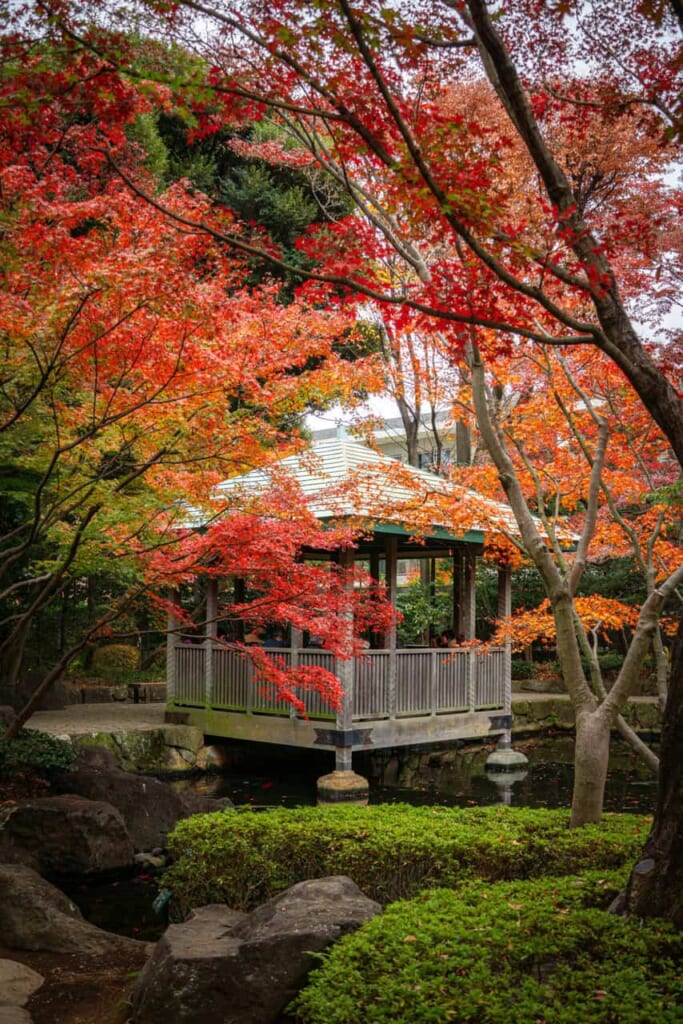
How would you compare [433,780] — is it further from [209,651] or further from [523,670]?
[523,670]

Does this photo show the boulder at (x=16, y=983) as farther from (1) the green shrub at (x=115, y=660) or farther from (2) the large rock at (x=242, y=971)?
(1) the green shrub at (x=115, y=660)

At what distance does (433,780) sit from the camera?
15859 millimetres

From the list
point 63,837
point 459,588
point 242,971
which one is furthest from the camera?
point 459,588

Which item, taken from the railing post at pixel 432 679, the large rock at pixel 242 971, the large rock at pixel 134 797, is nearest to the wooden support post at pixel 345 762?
the railing post at pixel 432 679

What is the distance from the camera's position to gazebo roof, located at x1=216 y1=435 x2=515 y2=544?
36.7 ft

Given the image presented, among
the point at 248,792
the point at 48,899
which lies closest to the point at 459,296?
the point at 48,899

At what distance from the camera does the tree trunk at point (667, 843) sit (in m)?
4.60

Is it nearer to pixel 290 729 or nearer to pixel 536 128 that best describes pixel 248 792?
pixel 290 729

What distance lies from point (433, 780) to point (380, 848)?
976 centimetres

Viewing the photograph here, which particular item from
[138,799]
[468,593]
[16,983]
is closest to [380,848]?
[16,983]

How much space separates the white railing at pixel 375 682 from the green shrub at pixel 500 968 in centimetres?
854

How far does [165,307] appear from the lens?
269 inches

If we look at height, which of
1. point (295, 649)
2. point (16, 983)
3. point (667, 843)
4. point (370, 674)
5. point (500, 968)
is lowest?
point (16, 983)

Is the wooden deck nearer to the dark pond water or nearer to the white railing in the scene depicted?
the white railing
